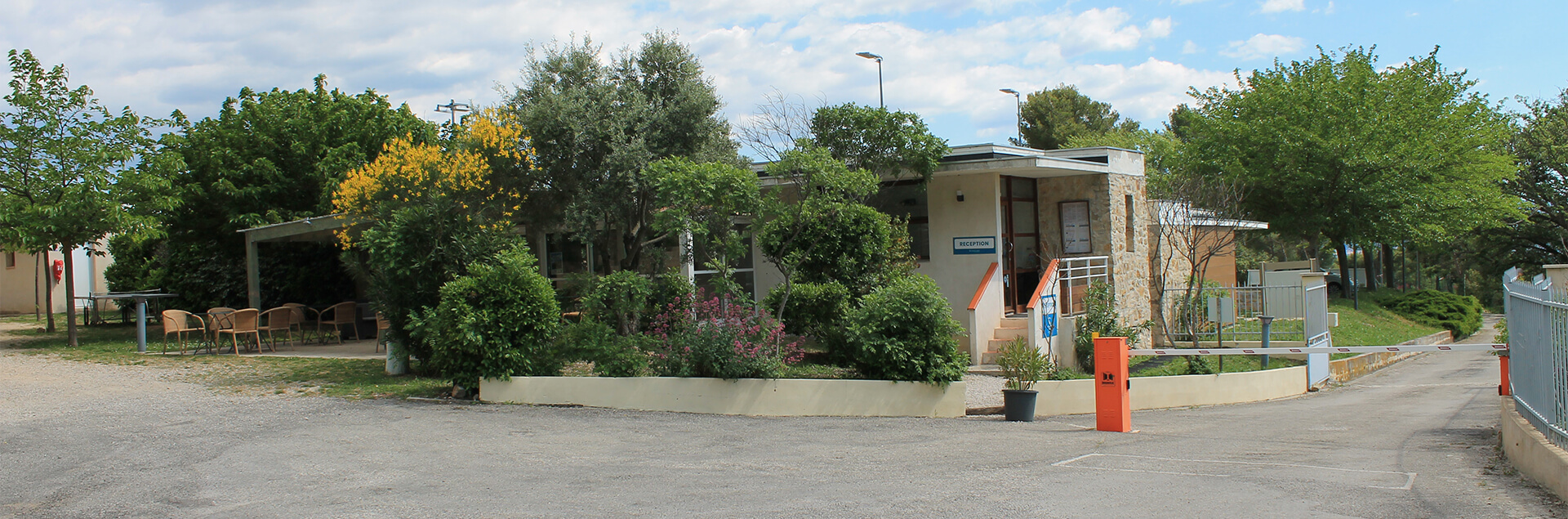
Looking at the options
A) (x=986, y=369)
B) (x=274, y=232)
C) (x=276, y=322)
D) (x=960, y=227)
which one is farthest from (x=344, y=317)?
(x=986, y=369)

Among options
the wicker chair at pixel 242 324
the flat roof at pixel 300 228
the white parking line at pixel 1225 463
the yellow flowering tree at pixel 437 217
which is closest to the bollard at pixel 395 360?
the yellow flowering tree at pixel 437 217

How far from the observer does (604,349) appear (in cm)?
1097

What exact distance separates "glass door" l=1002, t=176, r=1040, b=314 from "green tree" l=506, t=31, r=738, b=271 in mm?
4833

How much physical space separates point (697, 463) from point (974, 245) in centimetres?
893

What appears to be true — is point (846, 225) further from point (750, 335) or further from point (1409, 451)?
point (1409, 451)

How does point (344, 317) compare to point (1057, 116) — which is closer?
point (344, 317)

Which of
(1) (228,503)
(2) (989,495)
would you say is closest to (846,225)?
(2) (989,495)

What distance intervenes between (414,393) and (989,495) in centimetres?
762

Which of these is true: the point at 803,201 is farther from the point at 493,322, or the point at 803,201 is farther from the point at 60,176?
the point at 60,176

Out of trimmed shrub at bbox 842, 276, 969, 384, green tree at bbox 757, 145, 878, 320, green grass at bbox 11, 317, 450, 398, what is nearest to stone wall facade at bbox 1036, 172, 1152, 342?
green tree at bbox 757, 145, 878, 320

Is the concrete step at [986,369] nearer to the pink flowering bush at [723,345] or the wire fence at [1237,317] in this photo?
the wire fence at [1237,317]

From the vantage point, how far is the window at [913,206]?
51.4 feet

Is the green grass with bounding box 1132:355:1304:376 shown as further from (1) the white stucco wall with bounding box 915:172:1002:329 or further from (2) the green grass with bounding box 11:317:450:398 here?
(2) the green grass with bounding box 11:317:450:398

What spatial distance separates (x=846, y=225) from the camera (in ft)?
44.1
